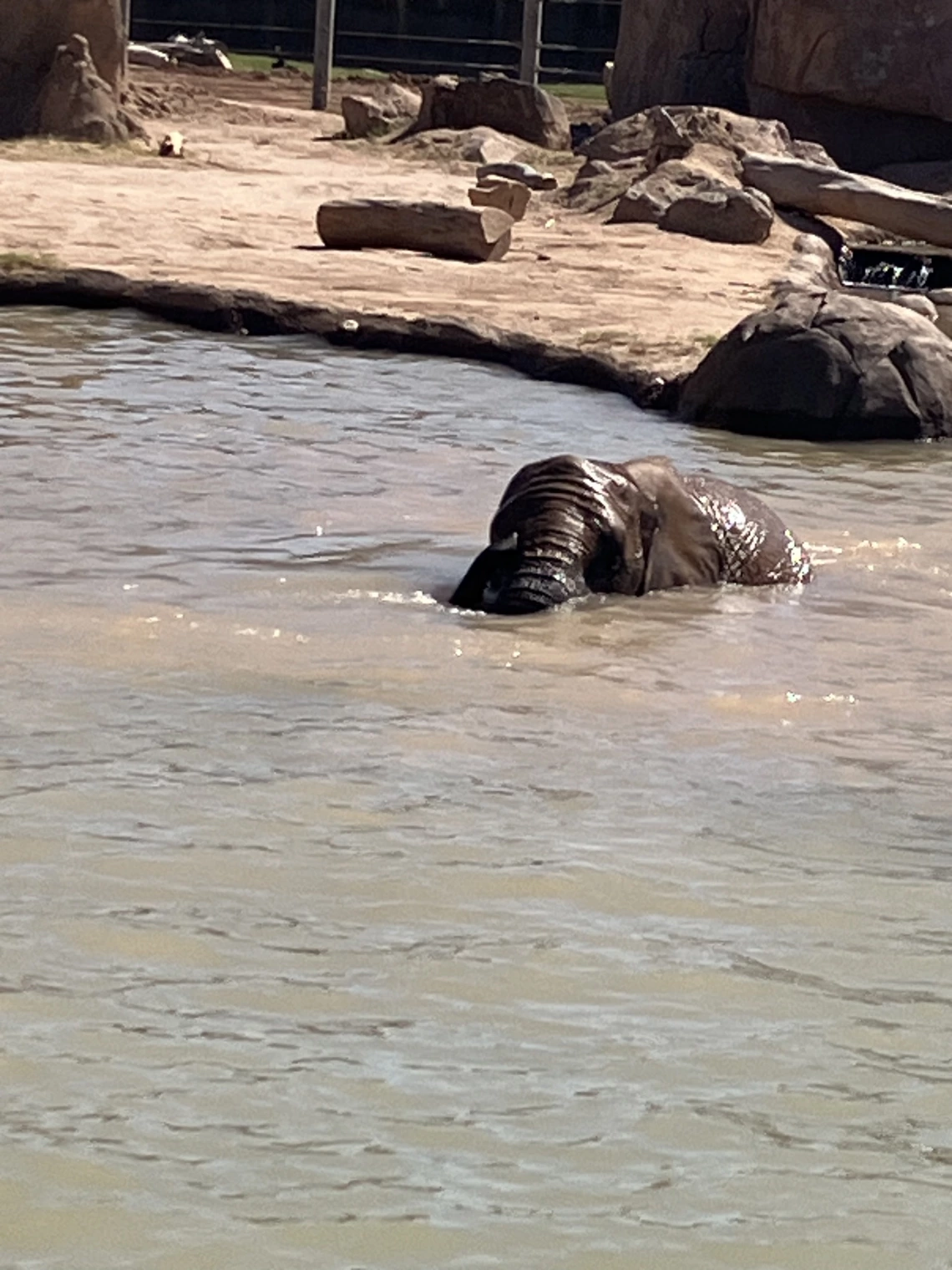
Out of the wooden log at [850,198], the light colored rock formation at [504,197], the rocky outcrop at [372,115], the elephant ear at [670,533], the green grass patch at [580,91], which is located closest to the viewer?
the elephant ear at [670,533]

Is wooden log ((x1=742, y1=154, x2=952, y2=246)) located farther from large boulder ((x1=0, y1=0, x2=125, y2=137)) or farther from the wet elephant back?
the wet elephant back

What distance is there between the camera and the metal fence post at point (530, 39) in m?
23.9

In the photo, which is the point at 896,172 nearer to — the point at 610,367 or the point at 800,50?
the point at 800,50

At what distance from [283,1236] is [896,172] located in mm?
18359

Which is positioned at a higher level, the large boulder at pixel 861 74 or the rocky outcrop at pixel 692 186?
the large boulder at pixel 861 74

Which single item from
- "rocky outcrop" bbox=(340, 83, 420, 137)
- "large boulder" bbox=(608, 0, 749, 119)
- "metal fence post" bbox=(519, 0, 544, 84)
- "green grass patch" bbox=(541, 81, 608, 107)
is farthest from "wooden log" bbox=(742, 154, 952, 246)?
"green grass patch" bbox=(541, 81, 608, 107)

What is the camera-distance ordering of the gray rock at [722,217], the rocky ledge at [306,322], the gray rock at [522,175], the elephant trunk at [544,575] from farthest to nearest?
the gray rock at [522,175]
the gray rock at [722,217]
the rocky ledge at [306,322]
the elephant trunk at [544,575]

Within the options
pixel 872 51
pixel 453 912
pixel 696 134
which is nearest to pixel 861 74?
pixel 872 51

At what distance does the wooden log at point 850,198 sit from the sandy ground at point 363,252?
85 cm

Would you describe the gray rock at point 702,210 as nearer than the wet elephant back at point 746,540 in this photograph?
No

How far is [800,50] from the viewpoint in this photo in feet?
67.2

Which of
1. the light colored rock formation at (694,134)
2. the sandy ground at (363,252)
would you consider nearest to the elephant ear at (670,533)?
the sandy ground at (363,252)

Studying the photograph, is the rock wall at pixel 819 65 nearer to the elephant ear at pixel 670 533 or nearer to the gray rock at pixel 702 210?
the gray rock at pixel 702 210

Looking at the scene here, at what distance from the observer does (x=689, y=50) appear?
2192 cm
